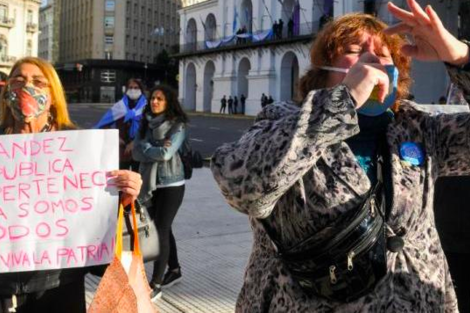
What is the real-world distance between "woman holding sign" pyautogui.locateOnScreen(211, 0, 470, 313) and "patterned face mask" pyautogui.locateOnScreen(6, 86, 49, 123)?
47.7 inches

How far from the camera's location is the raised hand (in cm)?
179

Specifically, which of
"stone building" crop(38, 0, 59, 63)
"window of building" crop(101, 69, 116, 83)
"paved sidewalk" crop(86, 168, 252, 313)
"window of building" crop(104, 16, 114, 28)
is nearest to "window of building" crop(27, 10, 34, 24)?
"window of building" crop(104, 16, 114, 28)

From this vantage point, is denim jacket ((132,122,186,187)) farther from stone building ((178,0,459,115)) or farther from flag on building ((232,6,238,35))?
flag on building ((232,6,238,35))

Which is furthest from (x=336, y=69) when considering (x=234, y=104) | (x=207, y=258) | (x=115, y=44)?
(x=115, y=44)

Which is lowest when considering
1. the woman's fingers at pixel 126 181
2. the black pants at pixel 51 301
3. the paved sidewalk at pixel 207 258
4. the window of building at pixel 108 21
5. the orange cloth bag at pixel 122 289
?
the paved sidewalk at pixel 207 258

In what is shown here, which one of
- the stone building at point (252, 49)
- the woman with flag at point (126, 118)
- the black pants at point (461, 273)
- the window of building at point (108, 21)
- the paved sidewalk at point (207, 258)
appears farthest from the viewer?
the window of building at point (108, 21)

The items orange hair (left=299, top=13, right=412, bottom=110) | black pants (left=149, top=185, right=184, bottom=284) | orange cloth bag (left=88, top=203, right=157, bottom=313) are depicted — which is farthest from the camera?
black pants (left=149, top=185, right=184, bottom=284)

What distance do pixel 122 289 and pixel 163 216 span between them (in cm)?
284

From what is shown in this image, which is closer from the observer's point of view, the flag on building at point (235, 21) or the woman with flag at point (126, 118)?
the woman with flag at point (126, 118)

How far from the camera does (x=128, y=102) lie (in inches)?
266

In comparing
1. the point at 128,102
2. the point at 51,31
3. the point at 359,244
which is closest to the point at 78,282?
the point at 359,244

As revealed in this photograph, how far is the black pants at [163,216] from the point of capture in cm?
511

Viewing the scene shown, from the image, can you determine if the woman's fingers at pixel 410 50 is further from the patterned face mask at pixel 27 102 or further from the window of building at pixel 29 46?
the window of building at pixel 29 46

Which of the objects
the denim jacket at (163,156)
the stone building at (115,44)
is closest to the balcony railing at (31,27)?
the stone building at (115,44)
